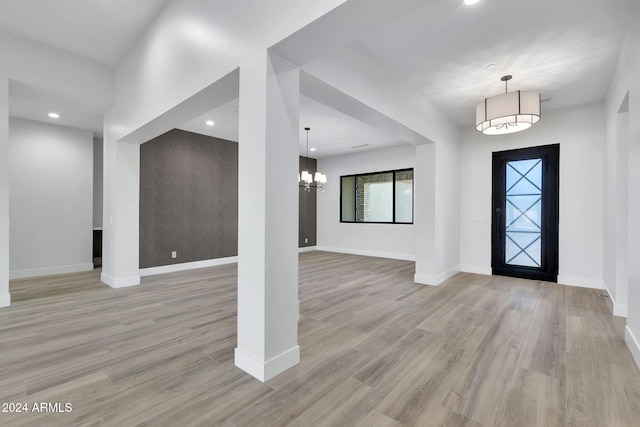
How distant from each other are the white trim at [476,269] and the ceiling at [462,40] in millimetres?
2969

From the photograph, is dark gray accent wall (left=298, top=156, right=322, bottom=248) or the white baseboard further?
dark gray accent wall (left=298, top=156, right=322, bottom=248)

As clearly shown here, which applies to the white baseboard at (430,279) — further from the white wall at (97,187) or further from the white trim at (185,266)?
the white wall at (97,187)

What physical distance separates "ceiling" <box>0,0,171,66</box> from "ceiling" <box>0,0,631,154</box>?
0.03 feet

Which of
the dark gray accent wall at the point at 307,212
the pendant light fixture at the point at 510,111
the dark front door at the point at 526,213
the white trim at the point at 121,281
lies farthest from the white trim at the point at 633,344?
the dark gray accent wall at the point at 307,212

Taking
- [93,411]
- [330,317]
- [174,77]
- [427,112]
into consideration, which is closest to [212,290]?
[330,317]

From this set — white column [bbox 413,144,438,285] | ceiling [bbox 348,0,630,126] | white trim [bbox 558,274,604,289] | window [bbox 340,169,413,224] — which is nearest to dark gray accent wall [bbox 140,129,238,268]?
window [bbox 340,169,413,224]

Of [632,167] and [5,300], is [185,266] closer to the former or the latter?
[5,300]

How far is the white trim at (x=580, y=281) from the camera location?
435 centimetres

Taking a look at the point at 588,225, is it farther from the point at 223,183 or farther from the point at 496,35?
the point at 223,183

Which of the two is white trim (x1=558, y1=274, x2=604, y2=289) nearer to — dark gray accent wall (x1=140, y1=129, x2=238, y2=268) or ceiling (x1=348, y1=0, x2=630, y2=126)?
ceiling (x1=348, y1=0, x2=630, y2=126)

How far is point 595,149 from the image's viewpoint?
4.37 m

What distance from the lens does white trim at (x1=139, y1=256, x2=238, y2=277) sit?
17.1 feet

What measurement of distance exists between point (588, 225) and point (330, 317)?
4418 mm

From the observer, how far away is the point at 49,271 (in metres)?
5.17
